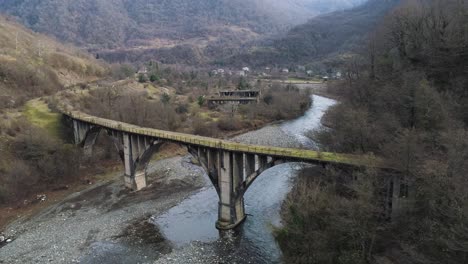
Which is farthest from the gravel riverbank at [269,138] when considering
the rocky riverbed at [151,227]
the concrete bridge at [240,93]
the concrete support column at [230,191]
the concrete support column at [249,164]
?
the concrete bridge at [240,93]

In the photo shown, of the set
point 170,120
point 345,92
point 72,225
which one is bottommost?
point 72,225

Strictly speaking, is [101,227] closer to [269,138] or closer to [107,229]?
[107,229]

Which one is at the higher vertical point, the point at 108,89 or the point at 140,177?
the point at 108,89

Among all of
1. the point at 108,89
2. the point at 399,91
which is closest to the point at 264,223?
the point at 399,91

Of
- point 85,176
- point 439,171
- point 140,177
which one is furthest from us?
point 85,176

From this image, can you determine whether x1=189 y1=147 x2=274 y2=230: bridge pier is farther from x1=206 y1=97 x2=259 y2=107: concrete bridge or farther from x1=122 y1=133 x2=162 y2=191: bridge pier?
x1=206 y1=97 x2=259 y2=107: concrete bridge

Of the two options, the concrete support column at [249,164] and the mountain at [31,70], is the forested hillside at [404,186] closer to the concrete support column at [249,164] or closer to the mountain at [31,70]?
the concrete support column at [249,164]

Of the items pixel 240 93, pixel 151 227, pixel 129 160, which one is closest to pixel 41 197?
pixel 129 160

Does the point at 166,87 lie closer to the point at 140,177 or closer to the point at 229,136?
the point at 229,136
